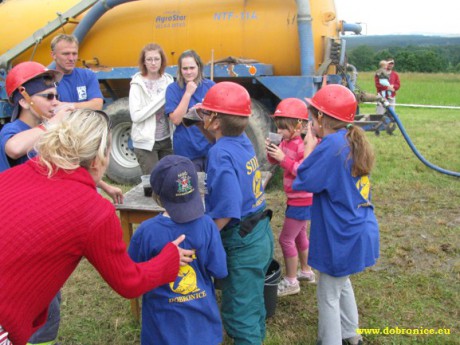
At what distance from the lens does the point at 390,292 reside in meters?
3.82

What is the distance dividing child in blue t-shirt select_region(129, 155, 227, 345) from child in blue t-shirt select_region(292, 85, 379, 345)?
0.76m

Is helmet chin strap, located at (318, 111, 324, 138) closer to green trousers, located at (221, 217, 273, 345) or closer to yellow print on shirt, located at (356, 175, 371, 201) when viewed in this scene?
yellow print on shirt, located at (356, 175, 371, 201)

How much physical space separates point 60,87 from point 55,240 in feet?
8.15

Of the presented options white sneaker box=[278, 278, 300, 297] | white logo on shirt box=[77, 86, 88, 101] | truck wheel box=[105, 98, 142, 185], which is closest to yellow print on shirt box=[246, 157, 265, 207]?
white sneaker box=[278, 278, 300, 297]

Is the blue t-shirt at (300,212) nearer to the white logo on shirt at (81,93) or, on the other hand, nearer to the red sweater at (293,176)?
the red sweater at (293,176)

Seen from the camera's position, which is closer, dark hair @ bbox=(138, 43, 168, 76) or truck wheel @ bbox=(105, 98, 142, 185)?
dark hair @ bbox=(138, 43, 168, 76)

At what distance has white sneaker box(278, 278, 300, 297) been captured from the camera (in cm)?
376

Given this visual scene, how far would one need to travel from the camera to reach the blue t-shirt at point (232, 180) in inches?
98.2

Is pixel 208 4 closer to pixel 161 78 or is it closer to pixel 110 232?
pixel 161 78

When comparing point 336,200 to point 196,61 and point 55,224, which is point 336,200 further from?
point 196,61

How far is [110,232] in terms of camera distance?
1746 millimetres

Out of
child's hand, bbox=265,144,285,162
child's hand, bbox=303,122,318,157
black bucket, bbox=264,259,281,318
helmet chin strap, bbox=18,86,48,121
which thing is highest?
helmet chin strap, bbox=18,86,48,121

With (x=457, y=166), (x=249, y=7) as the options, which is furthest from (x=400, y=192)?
(x=249, y=7)

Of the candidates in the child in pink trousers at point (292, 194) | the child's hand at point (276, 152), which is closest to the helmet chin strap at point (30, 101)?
the child's hand at point (276, 152)
